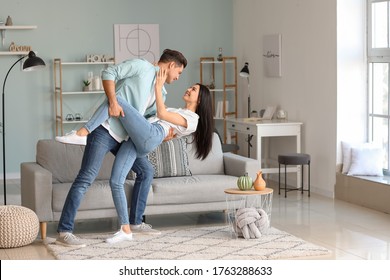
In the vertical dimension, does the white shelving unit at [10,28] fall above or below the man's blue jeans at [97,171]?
above

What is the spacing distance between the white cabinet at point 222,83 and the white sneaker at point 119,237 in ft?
15.2

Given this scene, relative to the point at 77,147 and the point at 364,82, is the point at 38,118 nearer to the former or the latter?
the point at 77,147

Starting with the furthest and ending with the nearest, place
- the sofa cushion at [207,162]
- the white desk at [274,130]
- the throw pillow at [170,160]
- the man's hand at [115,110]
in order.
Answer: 1. the white desk at [274,130]
2. the sofa cushion at [207,162]
3. the throw pillow at [170,160]
4. the man's hand at [115,110]

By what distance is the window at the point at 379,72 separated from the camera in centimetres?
761

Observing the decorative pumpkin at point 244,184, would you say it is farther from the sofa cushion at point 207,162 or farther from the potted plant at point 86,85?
the potted plant at point 86,85

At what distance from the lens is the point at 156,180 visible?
6438 mm

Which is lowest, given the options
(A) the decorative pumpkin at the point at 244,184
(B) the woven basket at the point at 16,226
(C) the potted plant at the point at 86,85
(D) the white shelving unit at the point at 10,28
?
(B) the woven basket at the point at 16,226

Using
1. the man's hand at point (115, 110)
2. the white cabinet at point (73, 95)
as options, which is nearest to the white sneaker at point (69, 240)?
the man's hand at point (115, 110)

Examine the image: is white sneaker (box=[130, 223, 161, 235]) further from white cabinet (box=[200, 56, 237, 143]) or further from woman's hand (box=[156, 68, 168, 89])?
white cabinet (box=[200, 56, 237, 143])

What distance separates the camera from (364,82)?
7.92 metres

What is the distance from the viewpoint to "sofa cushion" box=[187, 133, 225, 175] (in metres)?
6.83

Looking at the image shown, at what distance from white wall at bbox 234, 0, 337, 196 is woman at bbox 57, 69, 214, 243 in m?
2.47

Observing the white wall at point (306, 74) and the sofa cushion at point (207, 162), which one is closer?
the sofa cushion at point (207, 162)
